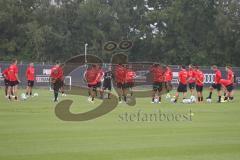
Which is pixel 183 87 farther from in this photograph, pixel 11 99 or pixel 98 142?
pixel 98 142

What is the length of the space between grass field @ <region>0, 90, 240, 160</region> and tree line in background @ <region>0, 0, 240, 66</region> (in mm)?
59597

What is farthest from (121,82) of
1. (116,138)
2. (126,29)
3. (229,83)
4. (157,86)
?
(126,29)

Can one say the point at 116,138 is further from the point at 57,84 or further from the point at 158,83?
the point at 158,83

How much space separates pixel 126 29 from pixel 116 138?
7341 centimetres

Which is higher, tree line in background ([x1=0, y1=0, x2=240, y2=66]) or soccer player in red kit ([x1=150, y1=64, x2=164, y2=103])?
tree line in background ([x1=0, y1=0, x2=240, y2=66])

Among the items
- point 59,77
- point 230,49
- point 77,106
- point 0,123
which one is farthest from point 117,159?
point 230,49

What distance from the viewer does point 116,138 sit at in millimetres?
16562

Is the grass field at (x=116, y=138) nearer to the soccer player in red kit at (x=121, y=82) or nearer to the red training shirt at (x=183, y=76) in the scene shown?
the soccer player in red kit at (x=121, y=82)

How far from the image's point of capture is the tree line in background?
82.5m

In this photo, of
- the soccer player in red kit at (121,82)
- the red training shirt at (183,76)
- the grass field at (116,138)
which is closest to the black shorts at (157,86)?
the red training shirt at (183,76)

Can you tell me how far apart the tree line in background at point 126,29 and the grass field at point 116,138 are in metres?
59.6

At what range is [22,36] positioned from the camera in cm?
8419

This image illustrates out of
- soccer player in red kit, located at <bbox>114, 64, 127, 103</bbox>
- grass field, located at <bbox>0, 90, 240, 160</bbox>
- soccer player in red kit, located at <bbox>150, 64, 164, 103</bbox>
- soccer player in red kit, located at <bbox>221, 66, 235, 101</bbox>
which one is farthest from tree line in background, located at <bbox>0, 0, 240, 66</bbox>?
grass field, located at <bbox>0, 90, 240, 160</bbox>

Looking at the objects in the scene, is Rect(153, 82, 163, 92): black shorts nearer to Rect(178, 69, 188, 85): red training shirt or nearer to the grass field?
Rect(178, 69, 188, 85): red training shirt
